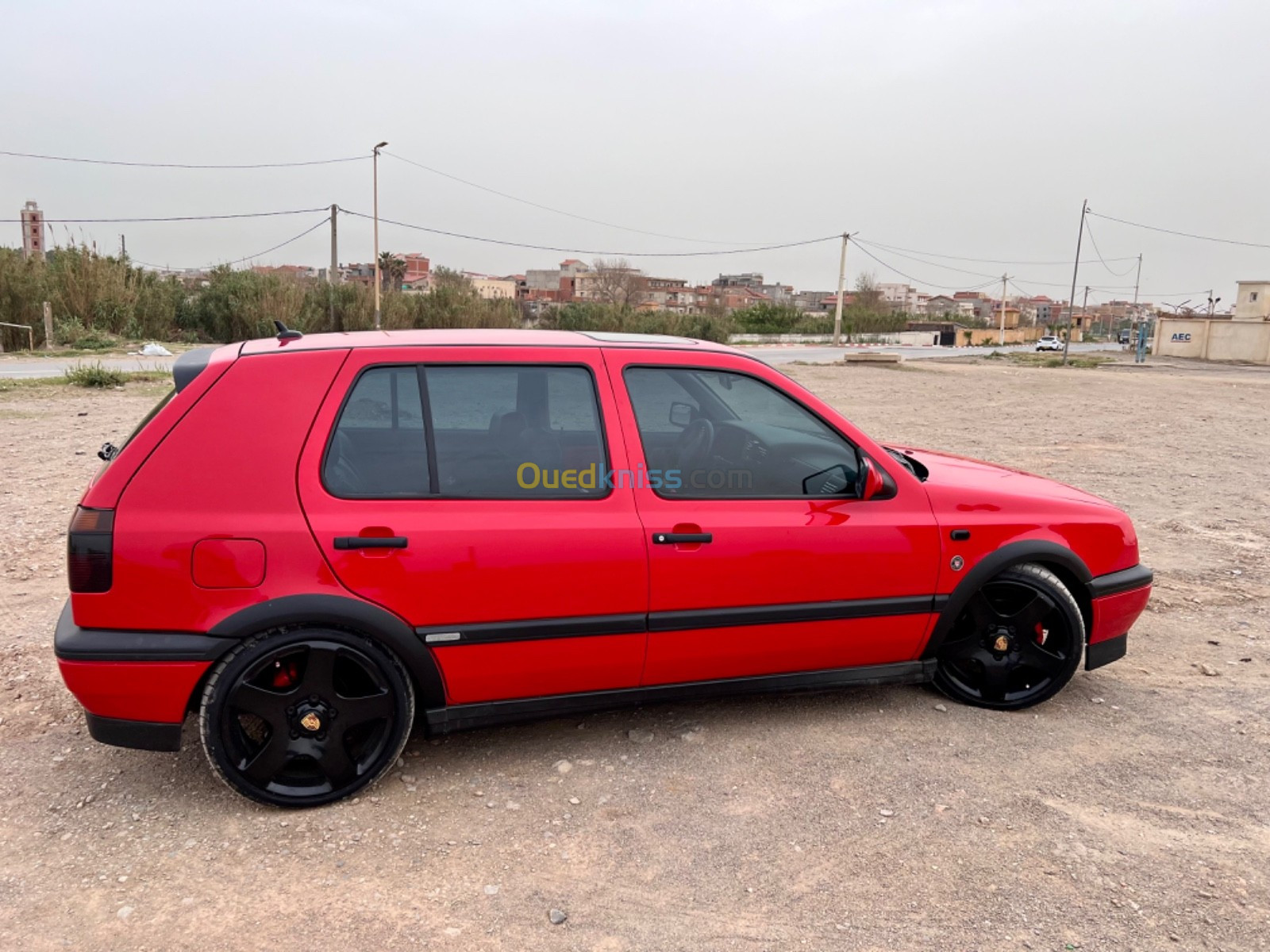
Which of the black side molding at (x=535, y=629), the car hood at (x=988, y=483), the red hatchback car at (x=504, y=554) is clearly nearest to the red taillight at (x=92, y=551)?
the red hatchback car at (x=504, y=554)

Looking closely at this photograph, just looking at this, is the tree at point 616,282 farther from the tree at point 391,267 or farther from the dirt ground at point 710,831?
the dirt ground at point 710,831

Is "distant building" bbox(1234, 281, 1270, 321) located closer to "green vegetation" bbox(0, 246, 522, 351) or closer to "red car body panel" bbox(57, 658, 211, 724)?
"green vegetation" bbox(0, 246, 522, 351)

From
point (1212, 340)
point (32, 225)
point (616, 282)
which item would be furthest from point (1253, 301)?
point (32, 225)

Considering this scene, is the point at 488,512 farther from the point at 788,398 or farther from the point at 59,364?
the point at 59,364

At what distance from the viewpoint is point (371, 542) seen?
2902 millimetres

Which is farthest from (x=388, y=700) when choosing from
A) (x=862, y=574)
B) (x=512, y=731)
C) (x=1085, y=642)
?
(x=1085, y=642)

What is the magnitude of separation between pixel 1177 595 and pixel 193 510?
18.4 feet

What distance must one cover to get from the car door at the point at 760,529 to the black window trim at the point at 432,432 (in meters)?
0.10

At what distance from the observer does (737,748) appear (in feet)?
11.4

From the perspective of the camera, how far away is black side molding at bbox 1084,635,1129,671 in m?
3.88

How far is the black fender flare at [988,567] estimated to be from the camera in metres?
3.63

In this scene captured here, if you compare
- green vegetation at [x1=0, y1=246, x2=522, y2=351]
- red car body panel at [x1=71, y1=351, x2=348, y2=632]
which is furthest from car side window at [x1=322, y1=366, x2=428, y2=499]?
green vegetation at [x1=0, y1=246, x2=522, y2=351]

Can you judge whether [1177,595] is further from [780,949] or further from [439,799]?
[439,799]

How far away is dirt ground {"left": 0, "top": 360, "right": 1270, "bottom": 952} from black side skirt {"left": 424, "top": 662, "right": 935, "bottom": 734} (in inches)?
8.6
